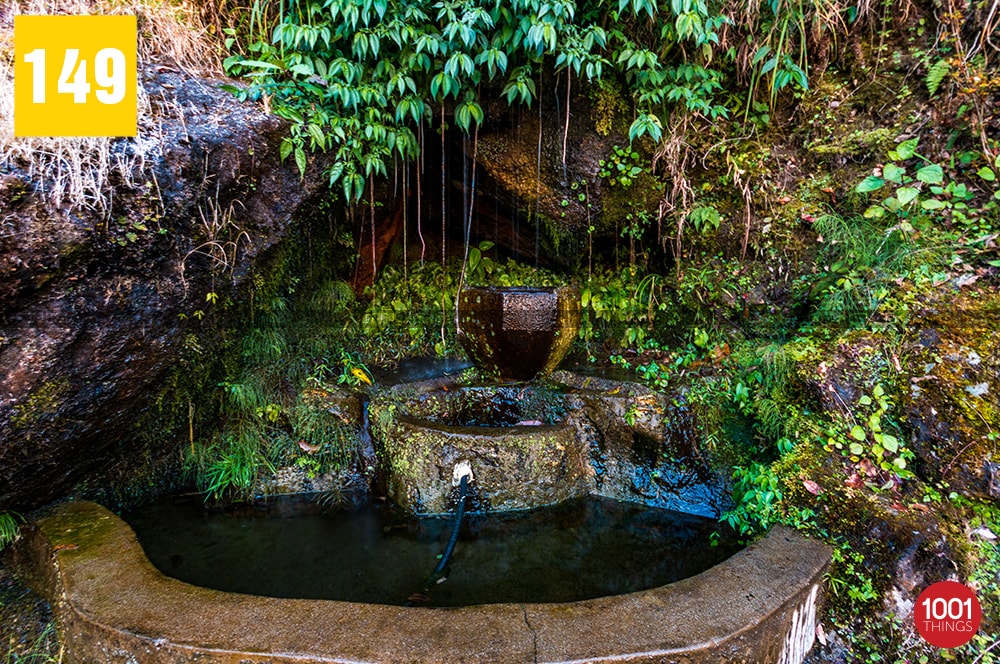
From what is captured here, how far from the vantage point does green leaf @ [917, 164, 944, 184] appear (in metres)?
3.12

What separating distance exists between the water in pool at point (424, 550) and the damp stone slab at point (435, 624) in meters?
0.64

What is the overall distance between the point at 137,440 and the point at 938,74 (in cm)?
621

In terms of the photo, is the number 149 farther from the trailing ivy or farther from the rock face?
the trailing ivy

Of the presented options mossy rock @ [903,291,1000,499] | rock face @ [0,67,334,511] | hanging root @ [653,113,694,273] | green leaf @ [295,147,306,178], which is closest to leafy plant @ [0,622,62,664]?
rock face @ [0,67,334,511]

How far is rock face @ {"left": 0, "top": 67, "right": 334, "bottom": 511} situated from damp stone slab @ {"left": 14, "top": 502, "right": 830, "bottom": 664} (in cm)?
88

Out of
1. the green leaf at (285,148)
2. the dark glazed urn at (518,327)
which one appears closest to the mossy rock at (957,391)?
the dark glazed urn at (518,327)

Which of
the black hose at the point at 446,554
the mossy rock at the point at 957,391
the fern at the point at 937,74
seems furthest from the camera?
the fern at the point at 937,74

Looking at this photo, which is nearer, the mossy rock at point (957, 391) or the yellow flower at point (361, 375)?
the mossy rock at point (957, 391)

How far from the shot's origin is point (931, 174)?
3.13 m

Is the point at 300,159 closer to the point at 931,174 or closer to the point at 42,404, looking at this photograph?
the point at 42,404

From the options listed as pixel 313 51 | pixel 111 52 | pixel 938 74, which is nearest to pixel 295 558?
pixel 111 52

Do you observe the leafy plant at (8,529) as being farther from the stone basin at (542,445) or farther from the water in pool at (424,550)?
the stone basin at (542,445)

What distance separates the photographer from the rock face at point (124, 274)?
223cm

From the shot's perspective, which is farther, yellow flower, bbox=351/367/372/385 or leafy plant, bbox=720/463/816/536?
yellow flower, bbox=351/367/372/385
